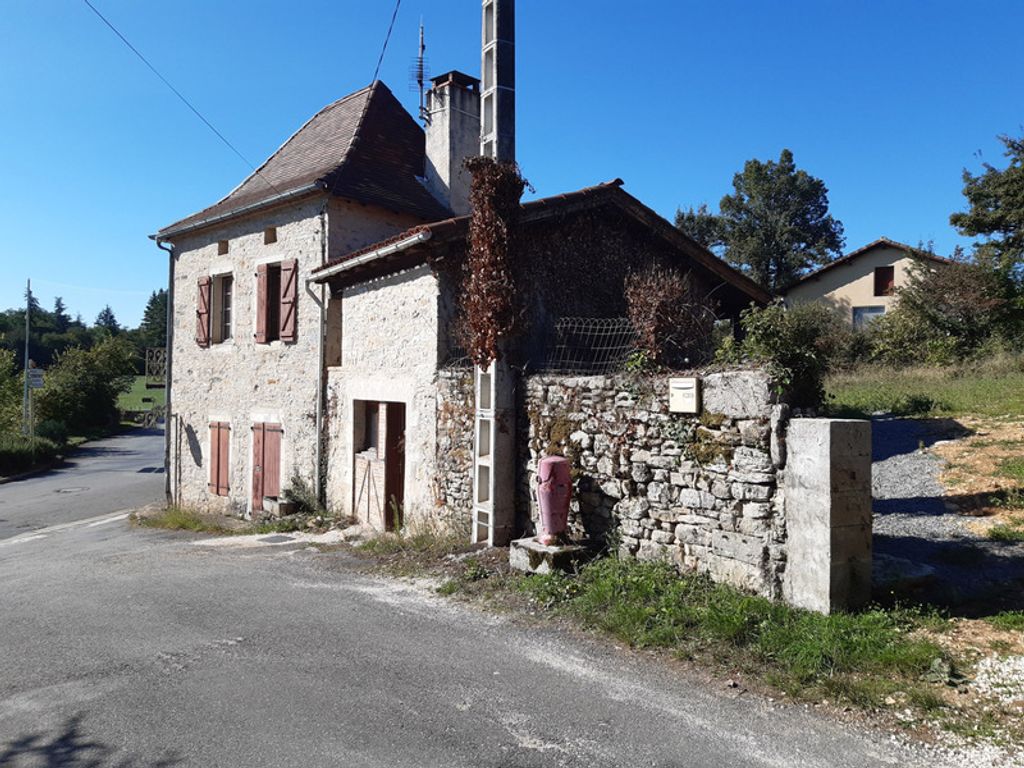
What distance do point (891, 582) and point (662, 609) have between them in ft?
5.68

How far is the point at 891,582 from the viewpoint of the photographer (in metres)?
5.11

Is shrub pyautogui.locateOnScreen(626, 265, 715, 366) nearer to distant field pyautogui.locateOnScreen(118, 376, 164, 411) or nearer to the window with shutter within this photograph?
the window with shutter

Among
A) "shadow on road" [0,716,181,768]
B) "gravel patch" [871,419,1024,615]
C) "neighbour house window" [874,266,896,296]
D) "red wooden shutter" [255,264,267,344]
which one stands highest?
"neighbour house window" [874,266,896,296]

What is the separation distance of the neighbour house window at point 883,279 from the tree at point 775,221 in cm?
1203

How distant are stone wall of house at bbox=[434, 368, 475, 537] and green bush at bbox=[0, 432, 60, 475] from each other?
26854 mm

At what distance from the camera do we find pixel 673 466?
589 cm

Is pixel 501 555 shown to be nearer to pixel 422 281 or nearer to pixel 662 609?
pixel 662 609

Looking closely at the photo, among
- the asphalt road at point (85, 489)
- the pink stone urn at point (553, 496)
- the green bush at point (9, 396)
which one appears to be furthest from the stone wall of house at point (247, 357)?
the green bush at point (9, 396)

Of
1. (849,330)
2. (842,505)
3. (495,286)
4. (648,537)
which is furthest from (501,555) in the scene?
(849,330)

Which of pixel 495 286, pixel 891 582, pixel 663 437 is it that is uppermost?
pixel 495 286

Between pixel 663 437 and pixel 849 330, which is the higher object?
pixel 849 330

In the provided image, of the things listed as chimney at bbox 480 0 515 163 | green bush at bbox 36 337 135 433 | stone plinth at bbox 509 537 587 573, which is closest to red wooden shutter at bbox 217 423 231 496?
chimney at bbox 480 0 515 163

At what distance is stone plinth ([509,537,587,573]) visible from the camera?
6.25 metres

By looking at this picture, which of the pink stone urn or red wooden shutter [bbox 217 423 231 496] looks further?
red wooden shutter [bbox 217 423 231 496]
